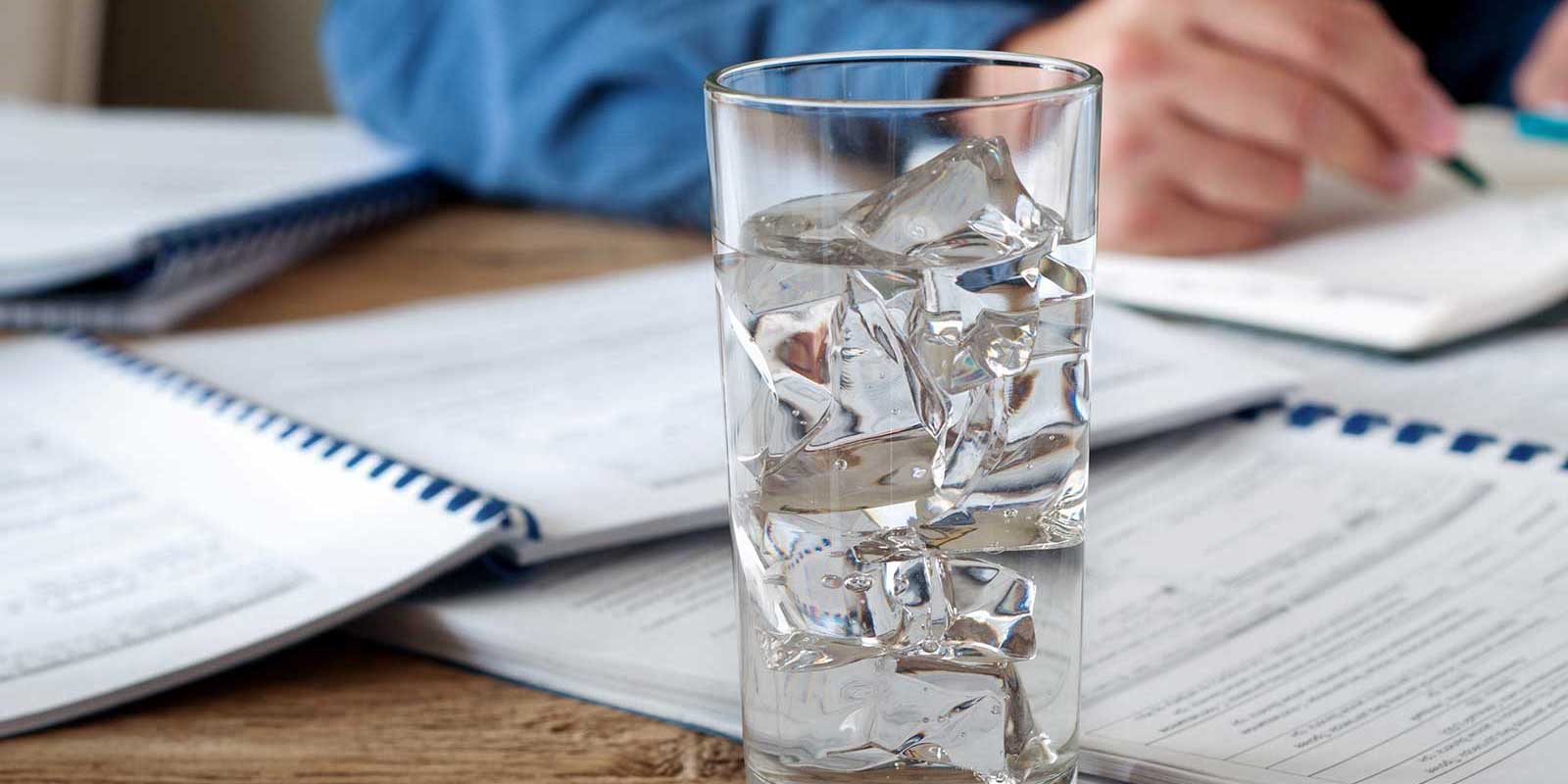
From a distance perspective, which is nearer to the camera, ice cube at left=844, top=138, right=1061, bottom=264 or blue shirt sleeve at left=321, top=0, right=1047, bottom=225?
ice cube at left=844, top=138, right=1061, bottom=264

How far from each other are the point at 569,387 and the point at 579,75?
428mm

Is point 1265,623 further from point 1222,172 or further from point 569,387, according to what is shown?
point 1222,172

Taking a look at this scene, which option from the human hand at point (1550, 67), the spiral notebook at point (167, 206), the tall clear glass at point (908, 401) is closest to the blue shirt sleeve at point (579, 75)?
the spiral notebook at point (167, 206)

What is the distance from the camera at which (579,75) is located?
0.97 m

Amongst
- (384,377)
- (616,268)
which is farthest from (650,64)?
(384,377)

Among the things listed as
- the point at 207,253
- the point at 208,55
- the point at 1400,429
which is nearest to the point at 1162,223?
the point at 1400,429

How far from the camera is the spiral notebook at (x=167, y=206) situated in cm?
77

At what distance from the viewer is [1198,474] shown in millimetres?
526

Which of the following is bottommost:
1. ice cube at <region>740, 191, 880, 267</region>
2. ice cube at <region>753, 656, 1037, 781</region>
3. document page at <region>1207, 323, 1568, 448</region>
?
document page at <region>1207, 323, 1568, 448</region>

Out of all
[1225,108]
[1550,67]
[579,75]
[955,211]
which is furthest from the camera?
[1550,67]

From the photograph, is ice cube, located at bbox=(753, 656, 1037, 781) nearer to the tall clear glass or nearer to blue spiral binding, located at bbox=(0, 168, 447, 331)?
the tall clear glass

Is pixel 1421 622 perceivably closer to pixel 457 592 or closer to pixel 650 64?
pixel 457 592

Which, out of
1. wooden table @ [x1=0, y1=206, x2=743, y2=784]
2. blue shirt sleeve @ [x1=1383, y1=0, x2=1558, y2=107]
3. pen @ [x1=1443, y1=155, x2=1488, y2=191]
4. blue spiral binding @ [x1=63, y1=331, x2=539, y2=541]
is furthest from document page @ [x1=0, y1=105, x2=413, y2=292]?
blue shirt sleeve @ [x1=1383, y1=0, x2=1558, y2=107]

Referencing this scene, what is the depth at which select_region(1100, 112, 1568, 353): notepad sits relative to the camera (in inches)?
26.5
